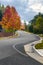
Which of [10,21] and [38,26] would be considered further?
[10,21]

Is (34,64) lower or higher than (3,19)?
higher

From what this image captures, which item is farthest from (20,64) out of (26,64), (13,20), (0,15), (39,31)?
(39,31)

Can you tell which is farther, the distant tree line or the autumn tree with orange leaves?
the distant tree line

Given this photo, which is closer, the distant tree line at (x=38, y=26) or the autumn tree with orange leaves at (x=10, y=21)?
the autumn tree with orange leaves at (x=10, y=21)

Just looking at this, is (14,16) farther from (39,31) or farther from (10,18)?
(39,31)

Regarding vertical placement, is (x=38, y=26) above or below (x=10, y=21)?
below

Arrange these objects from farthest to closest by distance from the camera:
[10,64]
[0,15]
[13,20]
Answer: [0,15]
[13,20]
[10,64]

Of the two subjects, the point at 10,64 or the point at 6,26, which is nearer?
the point at 10,64

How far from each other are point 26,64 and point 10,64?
0.92 m

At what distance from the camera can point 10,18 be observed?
86.1 meters


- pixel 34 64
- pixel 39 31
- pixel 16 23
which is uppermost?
pixel 34 64

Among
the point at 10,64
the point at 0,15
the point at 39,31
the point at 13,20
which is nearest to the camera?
the point at 10,64

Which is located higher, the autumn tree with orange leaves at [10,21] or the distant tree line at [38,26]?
the autumn tree with orange leaves at [10,21]

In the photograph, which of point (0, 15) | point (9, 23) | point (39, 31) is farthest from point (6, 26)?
point (39, 31)
